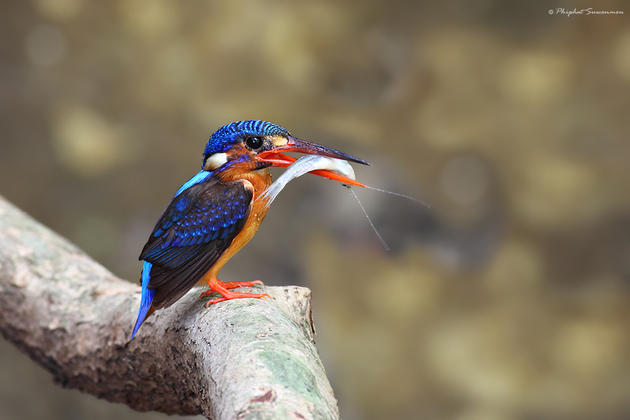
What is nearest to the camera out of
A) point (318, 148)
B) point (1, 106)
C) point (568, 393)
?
point (318, 148)

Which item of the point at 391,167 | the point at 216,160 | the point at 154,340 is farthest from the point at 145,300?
the point at 391,167

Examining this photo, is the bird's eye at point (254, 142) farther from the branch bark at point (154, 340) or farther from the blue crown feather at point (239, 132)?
the branch bark at point (154, 340)

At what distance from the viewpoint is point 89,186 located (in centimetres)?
311

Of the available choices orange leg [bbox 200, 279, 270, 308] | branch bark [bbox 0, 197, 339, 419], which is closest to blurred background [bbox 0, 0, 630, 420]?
branch bark [bbox 0, 197, 339, 419]

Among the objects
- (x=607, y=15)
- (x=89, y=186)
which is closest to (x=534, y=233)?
(x=607, y=15)

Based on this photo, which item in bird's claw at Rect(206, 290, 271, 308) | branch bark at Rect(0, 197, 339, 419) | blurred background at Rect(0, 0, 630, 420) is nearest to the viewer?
branch bark at Rect(0, 197, 339, 419)

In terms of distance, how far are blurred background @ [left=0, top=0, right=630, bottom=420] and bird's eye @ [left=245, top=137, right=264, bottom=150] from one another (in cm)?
167

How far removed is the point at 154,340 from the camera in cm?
133

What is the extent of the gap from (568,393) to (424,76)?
1.39 m

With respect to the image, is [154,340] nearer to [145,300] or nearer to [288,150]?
[145,300]

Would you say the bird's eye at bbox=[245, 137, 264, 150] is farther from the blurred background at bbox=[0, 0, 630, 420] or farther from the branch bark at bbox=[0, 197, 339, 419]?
the blurred background at bbox=[0, 0, 630, 420]

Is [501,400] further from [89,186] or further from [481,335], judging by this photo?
[89,186]

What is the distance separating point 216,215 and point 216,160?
0.12 meters

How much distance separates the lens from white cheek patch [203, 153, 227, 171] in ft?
4.29
